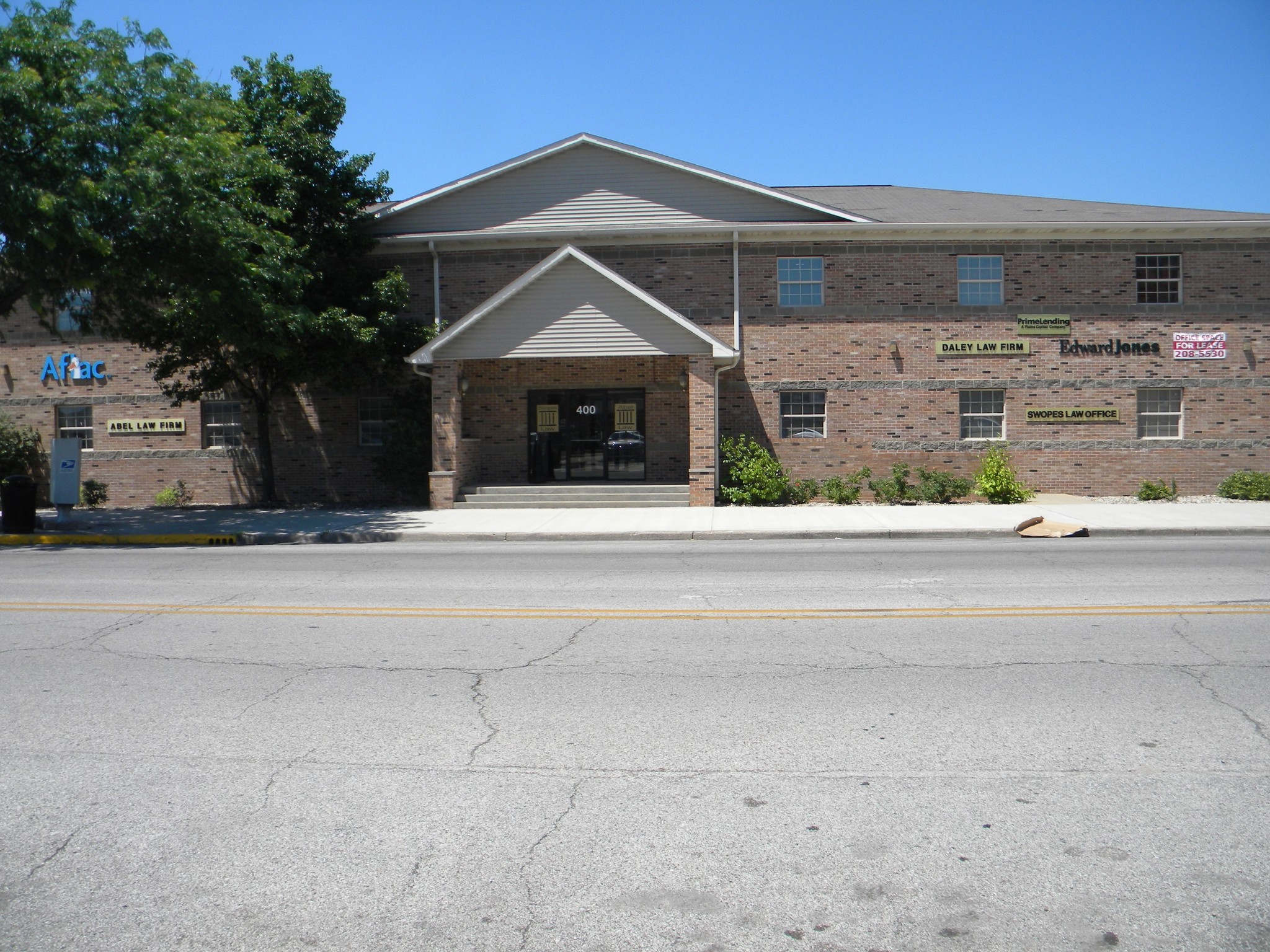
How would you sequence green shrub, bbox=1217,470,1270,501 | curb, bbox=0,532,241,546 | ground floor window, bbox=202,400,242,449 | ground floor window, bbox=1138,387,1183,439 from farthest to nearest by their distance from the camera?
ground floor window, bbox=202,400,242,449 < ground floor window, bbox=1138,387,1183,439 < green shrub, bbox=1217,470,1270,501 < curb, bbox=0,532,241,546

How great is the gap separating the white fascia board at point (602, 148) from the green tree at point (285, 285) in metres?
1.12

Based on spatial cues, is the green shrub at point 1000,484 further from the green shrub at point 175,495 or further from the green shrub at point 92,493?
the green shrub at point 92,493

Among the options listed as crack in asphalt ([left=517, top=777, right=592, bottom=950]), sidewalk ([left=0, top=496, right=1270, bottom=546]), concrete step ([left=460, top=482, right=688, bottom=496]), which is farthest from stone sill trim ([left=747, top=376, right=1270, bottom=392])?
crack in asphalt ([left=517, top=777, right=592, bottom=950])

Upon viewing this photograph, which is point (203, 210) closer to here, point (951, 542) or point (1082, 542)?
point (951, 542)

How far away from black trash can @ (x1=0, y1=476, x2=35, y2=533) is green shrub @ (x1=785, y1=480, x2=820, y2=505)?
1462 cm

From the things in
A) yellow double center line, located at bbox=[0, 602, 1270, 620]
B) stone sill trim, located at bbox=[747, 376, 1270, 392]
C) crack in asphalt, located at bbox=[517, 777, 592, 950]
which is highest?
stone sill trim, located at bbox=[747, 376, 1270, 392]

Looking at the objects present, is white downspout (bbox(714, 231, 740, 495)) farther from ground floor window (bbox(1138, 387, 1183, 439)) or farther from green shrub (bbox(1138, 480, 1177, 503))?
ground floor window (bbox(1138, 387, 1183, 439))

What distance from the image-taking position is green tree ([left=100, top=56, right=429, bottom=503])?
56.2 feet

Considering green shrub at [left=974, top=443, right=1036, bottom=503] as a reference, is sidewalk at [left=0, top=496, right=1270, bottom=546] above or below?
below

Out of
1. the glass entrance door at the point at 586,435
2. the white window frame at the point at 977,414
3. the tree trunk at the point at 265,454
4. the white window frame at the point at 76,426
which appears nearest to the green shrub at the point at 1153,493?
the white window frame at the point at 977,414

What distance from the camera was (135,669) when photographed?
688 centimetres

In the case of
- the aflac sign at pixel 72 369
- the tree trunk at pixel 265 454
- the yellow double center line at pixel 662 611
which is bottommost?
the yellow double center line at pixel 662 611

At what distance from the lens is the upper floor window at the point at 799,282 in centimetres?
2131

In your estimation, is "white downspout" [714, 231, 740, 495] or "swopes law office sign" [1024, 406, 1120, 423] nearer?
"white downspout" [714, 231, 740, 495]
